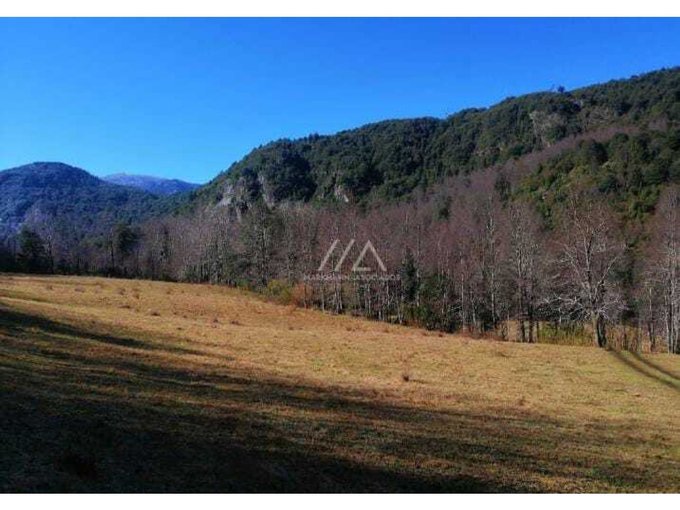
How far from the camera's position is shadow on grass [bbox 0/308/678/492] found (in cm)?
698

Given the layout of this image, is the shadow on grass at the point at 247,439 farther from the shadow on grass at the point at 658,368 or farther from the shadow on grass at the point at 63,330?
the shadow on grass at the point at 658,368

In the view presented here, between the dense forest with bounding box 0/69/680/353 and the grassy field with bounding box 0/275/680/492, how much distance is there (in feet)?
81.3

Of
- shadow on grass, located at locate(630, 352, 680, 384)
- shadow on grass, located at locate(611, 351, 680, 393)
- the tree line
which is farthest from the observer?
the tree line

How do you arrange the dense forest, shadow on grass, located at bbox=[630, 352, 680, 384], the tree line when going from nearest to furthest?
shadow on grass, located at bbox=[630, 352, 680, 384], the tree line, the dense forest

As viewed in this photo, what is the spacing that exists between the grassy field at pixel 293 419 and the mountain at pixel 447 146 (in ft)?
398

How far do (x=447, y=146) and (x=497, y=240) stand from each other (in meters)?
121

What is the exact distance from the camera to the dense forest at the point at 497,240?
47438mm

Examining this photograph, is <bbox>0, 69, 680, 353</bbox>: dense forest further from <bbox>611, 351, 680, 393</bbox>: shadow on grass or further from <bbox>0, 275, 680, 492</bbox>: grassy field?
<bbox>0, 275, 680, 492</bbox>: grassy field

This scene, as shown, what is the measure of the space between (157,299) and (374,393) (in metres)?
30.2

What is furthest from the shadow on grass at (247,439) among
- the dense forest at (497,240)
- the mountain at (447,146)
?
the mountain at (447,146)

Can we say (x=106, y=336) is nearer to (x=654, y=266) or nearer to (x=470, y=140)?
(x=654, y=266)

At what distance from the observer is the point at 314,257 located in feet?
218

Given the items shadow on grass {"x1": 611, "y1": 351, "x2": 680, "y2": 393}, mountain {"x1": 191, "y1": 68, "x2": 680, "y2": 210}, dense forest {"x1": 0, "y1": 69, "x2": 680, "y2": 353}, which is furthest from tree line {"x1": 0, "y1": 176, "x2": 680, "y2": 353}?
mountain {"x1": 191, "y1": 68, "x2": 680, "y2": 210}

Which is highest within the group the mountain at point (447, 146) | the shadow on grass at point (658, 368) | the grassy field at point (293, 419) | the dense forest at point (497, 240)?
the mountain at point (447, 146)
